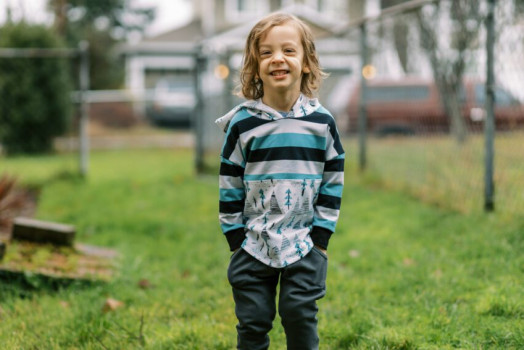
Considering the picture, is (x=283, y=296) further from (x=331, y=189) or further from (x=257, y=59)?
(x=257, y=59)

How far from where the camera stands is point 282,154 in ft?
8.22

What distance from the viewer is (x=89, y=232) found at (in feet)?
19.4

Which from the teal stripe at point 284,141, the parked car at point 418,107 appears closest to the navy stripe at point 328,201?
the teal stripe at point 284,141

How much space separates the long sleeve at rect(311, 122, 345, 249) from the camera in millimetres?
2574

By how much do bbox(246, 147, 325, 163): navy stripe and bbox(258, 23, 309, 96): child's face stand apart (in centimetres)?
24

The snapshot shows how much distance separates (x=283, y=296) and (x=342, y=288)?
1.42 metres

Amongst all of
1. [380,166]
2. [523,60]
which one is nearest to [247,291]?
[523,60]

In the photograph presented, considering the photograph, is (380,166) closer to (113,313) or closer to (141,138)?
(113,313)

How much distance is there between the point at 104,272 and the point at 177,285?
0.54 meters

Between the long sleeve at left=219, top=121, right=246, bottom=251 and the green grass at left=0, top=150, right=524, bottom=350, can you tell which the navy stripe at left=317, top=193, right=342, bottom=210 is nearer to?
the long sleeve at left=219, top=121, right=246, bottom=251

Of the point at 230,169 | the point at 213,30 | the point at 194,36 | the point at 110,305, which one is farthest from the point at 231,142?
the point at 194,36

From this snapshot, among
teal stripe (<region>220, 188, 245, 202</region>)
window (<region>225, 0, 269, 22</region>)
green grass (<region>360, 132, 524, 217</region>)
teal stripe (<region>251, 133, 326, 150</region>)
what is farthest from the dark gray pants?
window (<region>225, 0, 269, 22</region>)

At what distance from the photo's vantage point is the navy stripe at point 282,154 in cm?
251

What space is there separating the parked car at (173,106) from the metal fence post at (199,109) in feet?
32.0
